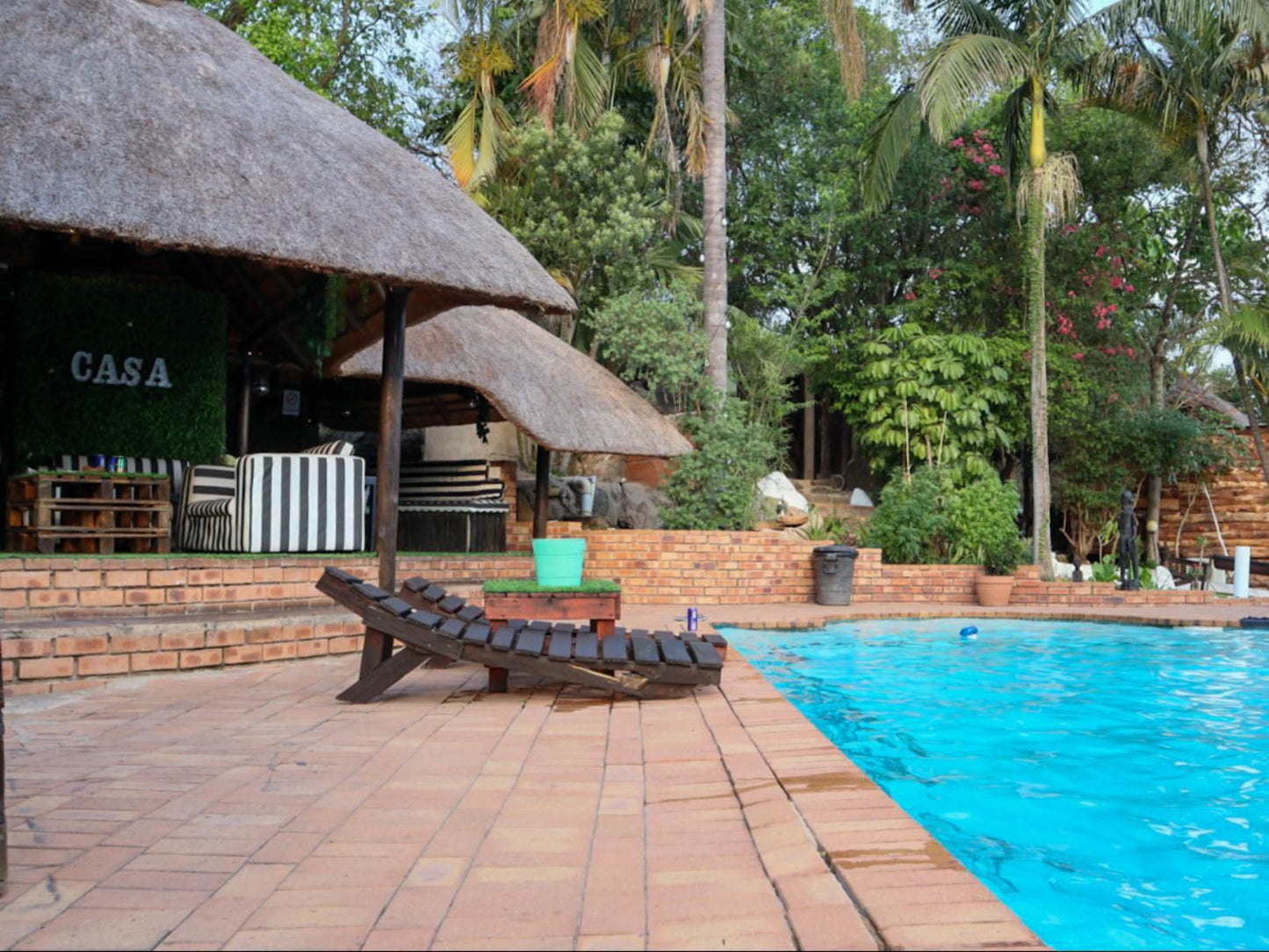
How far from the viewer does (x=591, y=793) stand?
3137mm

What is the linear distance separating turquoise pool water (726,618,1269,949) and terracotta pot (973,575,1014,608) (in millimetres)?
2281

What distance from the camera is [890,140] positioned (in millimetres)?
14305

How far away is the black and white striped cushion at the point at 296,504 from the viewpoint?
290 inches

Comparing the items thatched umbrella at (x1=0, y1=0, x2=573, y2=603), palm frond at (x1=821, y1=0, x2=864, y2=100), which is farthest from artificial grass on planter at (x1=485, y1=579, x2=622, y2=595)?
palm frond at (x1=821, y1=0, x2=864, y2=100)

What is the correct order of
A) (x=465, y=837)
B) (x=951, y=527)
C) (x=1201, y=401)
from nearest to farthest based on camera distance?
(x=465, y=837) → (x=951, y=527) → (x=1201, y=401)

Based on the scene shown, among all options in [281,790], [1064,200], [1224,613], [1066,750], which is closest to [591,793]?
[281,790]

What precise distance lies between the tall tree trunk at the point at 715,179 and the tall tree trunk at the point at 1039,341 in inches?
156

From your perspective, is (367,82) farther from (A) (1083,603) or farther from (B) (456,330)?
(A) (1083,603)

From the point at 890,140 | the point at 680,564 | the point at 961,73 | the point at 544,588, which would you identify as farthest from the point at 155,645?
the point at 890,140

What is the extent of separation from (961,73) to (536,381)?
659 centimetres

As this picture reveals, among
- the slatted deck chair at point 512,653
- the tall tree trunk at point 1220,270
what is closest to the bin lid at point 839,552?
the tall tree trunk at point 1220,270

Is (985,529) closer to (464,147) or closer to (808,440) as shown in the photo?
(808,440)

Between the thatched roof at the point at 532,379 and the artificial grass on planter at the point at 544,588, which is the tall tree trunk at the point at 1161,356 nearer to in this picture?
the thatched roof at the point at 532,379

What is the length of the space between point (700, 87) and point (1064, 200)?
212 inches
